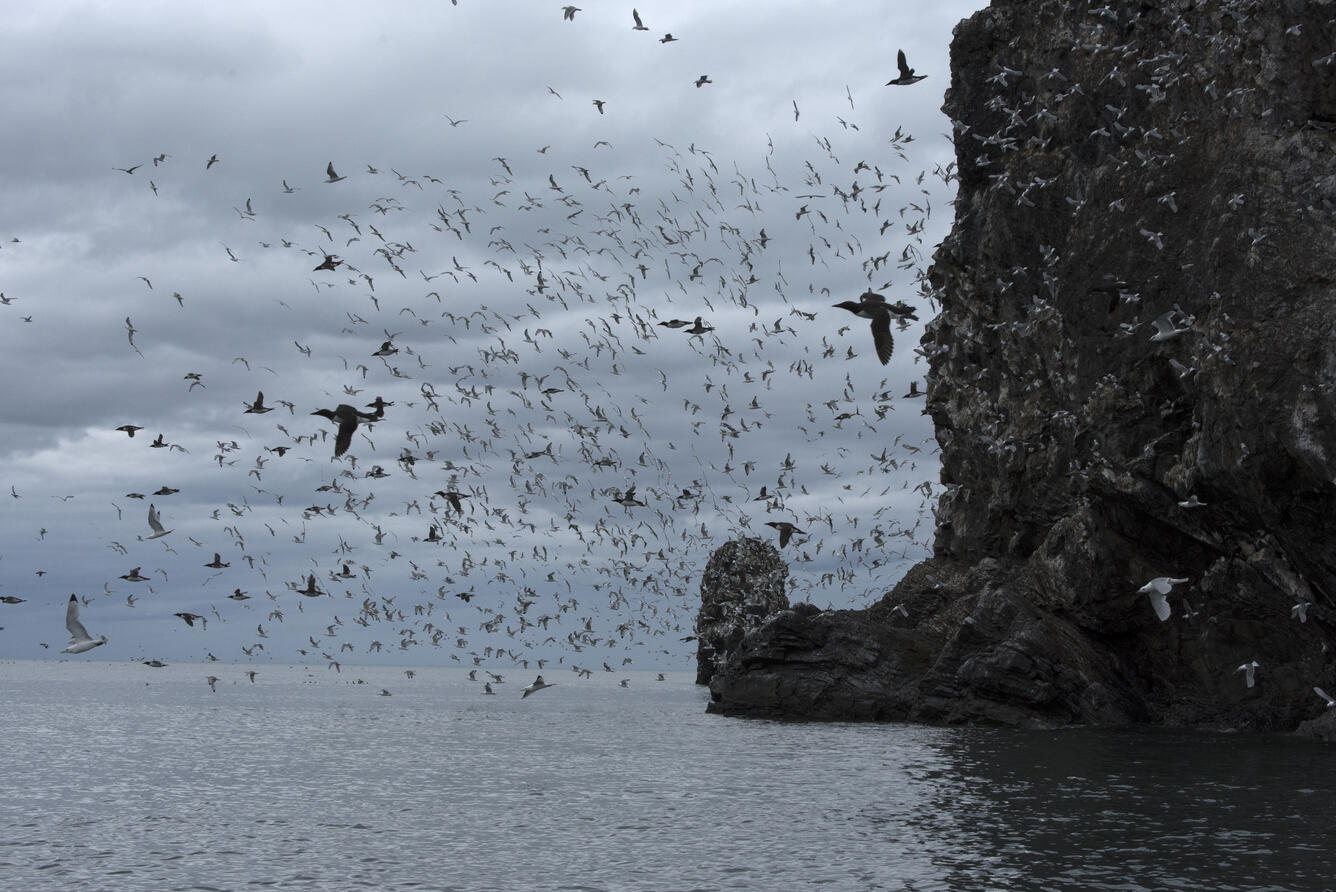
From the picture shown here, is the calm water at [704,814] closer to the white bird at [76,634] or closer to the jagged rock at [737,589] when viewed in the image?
the white bird at [76,634]

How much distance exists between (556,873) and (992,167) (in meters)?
49.5

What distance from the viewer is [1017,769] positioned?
39812 mm

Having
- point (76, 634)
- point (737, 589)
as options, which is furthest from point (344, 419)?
point (737, 589)

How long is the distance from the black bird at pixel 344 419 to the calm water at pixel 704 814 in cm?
971

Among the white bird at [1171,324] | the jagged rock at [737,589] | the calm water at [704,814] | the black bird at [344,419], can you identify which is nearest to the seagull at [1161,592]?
the calm water at [704,814]

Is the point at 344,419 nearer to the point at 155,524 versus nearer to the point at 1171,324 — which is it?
the point at 155,524

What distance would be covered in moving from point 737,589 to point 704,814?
7904cm

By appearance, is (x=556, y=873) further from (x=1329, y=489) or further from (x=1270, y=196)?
(x=1270, y=196)

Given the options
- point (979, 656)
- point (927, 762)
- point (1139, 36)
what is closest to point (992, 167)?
point (1139, 36)

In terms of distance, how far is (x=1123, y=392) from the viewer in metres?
50.5

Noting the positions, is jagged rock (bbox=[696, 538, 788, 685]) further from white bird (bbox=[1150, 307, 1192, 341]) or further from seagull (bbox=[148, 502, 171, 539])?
seagull (bbox=[148, 502, 171, 539])

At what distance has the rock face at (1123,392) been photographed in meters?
41.1

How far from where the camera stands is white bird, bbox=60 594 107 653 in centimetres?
2709

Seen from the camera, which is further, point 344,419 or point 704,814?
point 704,814
